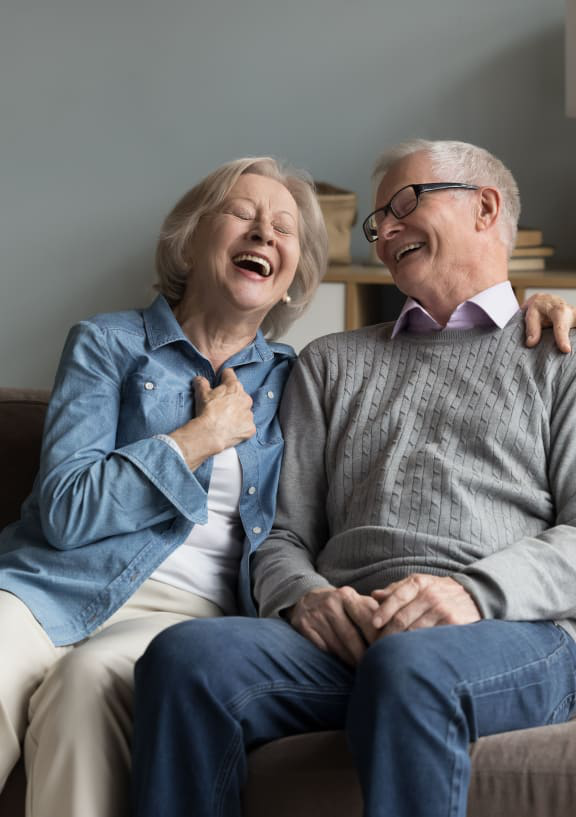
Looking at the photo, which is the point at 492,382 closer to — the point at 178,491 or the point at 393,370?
the point at 393,370

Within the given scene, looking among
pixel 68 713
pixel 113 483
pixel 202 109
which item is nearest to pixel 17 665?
pixel 68 713

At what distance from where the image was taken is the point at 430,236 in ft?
6.12

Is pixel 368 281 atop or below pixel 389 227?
below

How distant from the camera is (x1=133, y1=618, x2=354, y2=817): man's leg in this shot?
1.37 meters

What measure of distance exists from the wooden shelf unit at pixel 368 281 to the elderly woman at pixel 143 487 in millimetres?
1030

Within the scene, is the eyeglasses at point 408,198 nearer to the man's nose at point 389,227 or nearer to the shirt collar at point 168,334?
the man's nose at point 389,227

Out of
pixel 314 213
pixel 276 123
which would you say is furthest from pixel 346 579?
pixel 276 123

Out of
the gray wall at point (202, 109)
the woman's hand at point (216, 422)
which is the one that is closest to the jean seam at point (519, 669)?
the woman's hand at point (216, 422)

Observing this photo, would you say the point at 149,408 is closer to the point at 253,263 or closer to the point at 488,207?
the point at 253,263

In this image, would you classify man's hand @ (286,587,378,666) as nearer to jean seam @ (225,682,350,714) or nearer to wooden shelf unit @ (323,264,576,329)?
jean seam @ (225,682,350,714)

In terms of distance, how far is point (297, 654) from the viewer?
1.49 m

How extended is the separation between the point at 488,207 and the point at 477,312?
0.71ft

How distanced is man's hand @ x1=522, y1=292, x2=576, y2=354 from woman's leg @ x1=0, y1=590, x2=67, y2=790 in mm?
893

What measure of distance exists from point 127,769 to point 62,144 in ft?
8.77
